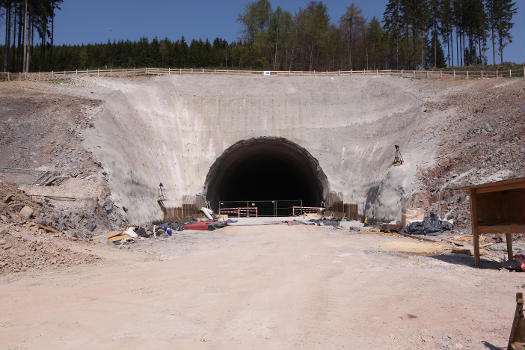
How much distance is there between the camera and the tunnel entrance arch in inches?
1151

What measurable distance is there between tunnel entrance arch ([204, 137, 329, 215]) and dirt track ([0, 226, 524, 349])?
17.2 m

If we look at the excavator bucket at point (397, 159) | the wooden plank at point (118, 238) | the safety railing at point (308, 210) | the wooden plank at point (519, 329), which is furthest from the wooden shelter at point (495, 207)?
the safety railing at point (308, 210)

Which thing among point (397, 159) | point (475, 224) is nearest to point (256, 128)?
point (397, 159)

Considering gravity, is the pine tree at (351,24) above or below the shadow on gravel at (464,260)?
above

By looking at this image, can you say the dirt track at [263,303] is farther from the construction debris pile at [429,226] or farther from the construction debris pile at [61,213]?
the construction debris pile at [429,226]

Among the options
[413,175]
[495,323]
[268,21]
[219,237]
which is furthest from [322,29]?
[495,323]

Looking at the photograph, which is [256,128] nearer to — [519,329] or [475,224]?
[475,224]

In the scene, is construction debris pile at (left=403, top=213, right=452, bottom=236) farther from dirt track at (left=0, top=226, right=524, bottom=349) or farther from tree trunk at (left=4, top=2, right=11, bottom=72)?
tree trunk at (left=4, top=2, right=11, bottom=72)

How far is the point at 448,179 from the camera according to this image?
2069 cm

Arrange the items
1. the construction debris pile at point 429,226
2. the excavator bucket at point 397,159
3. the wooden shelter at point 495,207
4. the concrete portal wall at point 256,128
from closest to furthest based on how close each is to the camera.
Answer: the wooden shelter at point 495,207 → the construction debris pile at point 429,226 → the concrete portal wall at point 256,128 → the excavator bucket at point 397,159

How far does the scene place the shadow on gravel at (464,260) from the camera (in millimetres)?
10664

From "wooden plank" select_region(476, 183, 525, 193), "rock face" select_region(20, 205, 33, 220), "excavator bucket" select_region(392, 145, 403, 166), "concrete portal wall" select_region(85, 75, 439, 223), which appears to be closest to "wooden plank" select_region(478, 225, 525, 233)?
"wooden plank" select_region(476, 183, 525, 193)

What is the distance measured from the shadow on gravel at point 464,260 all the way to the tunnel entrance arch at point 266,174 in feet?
53.9

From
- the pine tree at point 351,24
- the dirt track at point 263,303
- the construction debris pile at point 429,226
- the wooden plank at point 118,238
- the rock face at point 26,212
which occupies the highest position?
the pine tree at point 351,24
